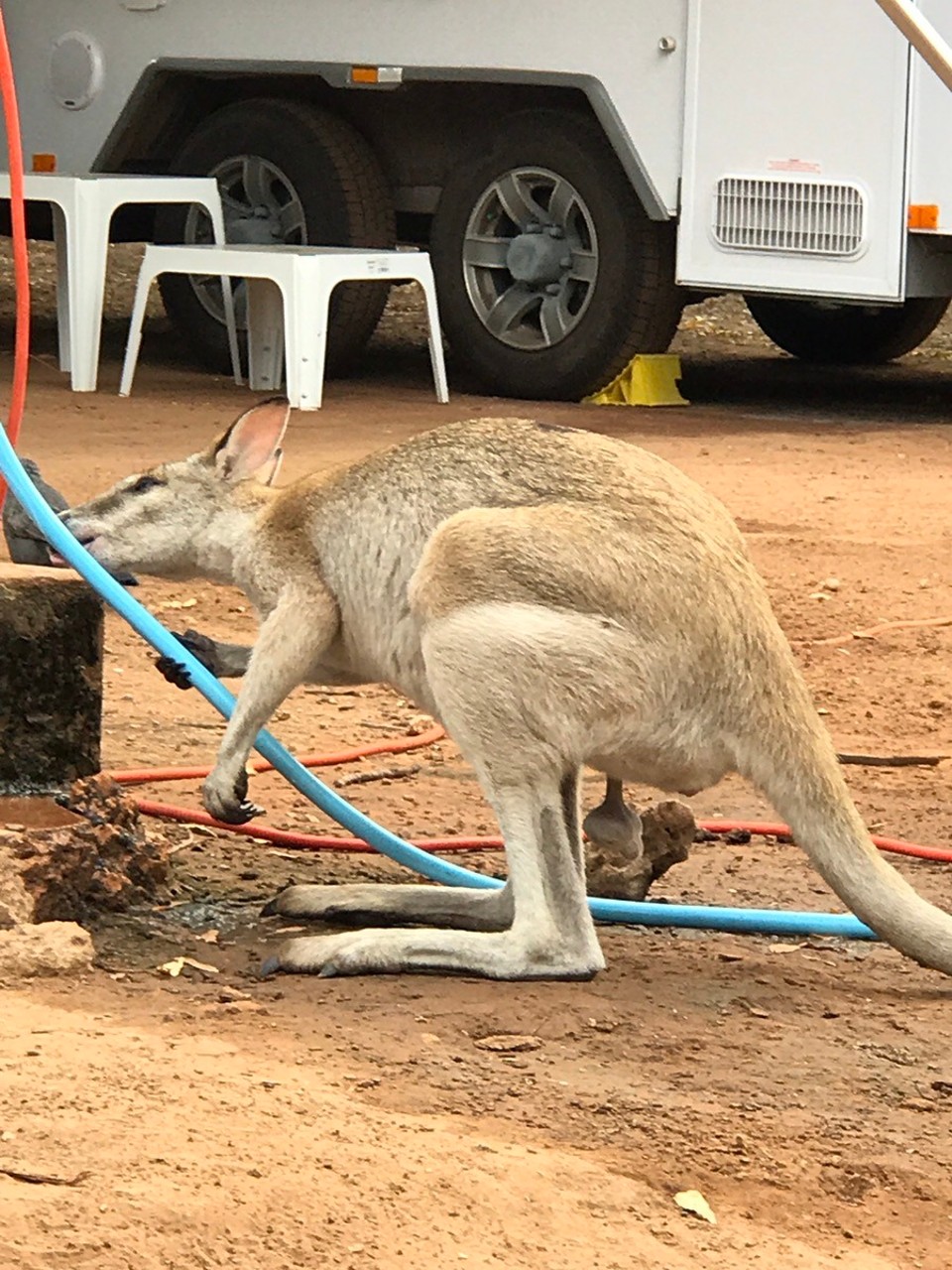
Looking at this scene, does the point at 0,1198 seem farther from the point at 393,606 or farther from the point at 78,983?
the point at 393,606

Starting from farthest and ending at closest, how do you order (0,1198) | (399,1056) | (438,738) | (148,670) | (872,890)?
(148,670)
(438,738)
(872,890)
(399,1056)
(0,1198)

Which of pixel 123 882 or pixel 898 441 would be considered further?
pixel 898 441

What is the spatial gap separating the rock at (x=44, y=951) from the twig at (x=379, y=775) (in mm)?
1538

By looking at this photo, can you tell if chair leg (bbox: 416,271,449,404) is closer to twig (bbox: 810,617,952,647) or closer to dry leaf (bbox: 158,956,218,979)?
twig (bbox: 810,617,952,647)

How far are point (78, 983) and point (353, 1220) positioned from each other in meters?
1.16

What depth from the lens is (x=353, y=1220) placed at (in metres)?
3.03

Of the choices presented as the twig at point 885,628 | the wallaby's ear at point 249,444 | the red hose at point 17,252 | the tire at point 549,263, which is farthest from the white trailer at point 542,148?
the red hose at point 17,252

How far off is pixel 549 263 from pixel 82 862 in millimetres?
6911

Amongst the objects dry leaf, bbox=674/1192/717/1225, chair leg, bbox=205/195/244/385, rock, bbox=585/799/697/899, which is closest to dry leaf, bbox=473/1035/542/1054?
dry leaf, bbox=674/1192/717/1225

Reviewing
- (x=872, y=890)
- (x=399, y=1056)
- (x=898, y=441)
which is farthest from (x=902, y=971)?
(x=898, y=441)

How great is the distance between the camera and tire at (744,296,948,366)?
12.4m

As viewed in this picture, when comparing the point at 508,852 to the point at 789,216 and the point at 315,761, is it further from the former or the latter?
the point at 789,216

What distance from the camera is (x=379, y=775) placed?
18.8 feet

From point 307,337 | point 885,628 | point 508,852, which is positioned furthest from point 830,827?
point 307,337
